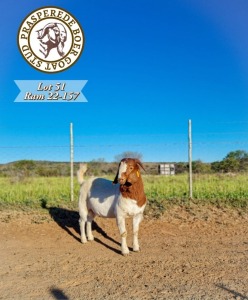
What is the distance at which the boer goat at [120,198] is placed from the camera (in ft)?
23.8

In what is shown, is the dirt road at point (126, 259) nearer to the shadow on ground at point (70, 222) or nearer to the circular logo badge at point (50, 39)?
the shadow on ground at point (70, 222)

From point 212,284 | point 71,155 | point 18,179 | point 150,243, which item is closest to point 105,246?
point 150,243

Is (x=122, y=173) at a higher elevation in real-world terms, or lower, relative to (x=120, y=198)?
higher

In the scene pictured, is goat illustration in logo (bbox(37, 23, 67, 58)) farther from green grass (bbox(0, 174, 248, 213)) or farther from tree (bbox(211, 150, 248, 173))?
tree (bbox(211, 150, 248, 173))

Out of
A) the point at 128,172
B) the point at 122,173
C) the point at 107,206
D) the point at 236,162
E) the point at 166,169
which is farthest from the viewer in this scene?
the point at 166,169

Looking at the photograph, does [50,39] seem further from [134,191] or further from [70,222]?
[70,222]

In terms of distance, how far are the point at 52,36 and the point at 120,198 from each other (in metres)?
4.42

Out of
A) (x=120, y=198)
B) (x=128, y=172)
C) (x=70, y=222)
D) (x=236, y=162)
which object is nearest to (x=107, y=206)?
(x=120, y=198)

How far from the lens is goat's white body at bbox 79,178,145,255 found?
7.54 meters

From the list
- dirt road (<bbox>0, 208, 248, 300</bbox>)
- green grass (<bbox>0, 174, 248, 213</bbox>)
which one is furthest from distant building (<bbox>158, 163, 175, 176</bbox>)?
dirt road (<bbox>0, 208, 248, 300</bbox>)

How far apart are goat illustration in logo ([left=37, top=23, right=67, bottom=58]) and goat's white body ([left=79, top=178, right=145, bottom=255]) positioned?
340 cm

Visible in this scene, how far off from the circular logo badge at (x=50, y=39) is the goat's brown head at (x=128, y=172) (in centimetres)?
371

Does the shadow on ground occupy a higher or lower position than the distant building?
lower

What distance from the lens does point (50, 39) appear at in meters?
9.49
